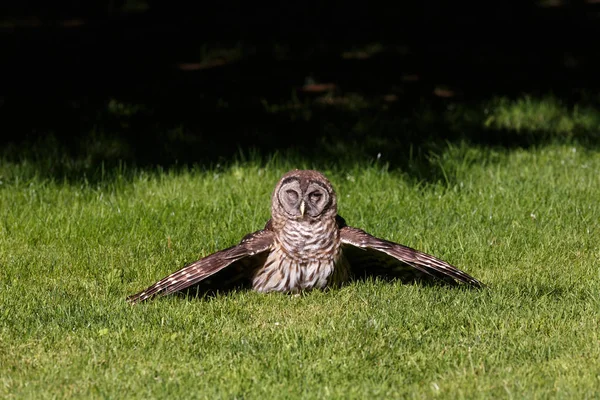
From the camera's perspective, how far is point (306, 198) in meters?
6.24

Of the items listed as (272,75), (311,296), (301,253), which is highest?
(272,75)

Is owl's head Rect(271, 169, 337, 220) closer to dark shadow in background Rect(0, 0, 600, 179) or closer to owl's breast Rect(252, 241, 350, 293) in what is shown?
owl's breast Rect(252, 241, 350, 293)

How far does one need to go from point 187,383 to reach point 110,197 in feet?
11.9

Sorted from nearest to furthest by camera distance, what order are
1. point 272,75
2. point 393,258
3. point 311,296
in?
point 311,296 < point 393,258 < point 272,75

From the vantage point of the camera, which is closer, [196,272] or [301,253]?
[196,272]

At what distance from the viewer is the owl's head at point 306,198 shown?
624cm

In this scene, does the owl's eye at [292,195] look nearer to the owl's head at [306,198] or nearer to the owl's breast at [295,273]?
the owl's head at [306,198]

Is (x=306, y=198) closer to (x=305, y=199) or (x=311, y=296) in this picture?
(x=305, y=199)

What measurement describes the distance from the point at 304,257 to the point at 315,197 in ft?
1.22

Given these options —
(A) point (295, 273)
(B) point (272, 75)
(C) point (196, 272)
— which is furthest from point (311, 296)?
(B) point (272, 75)

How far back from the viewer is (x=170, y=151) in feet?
31.0

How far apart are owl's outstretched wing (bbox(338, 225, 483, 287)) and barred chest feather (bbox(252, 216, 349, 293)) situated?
0.12 meters

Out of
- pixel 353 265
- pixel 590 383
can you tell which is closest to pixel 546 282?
pixel 353 265

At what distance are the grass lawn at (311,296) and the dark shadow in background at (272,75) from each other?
1.91ft
